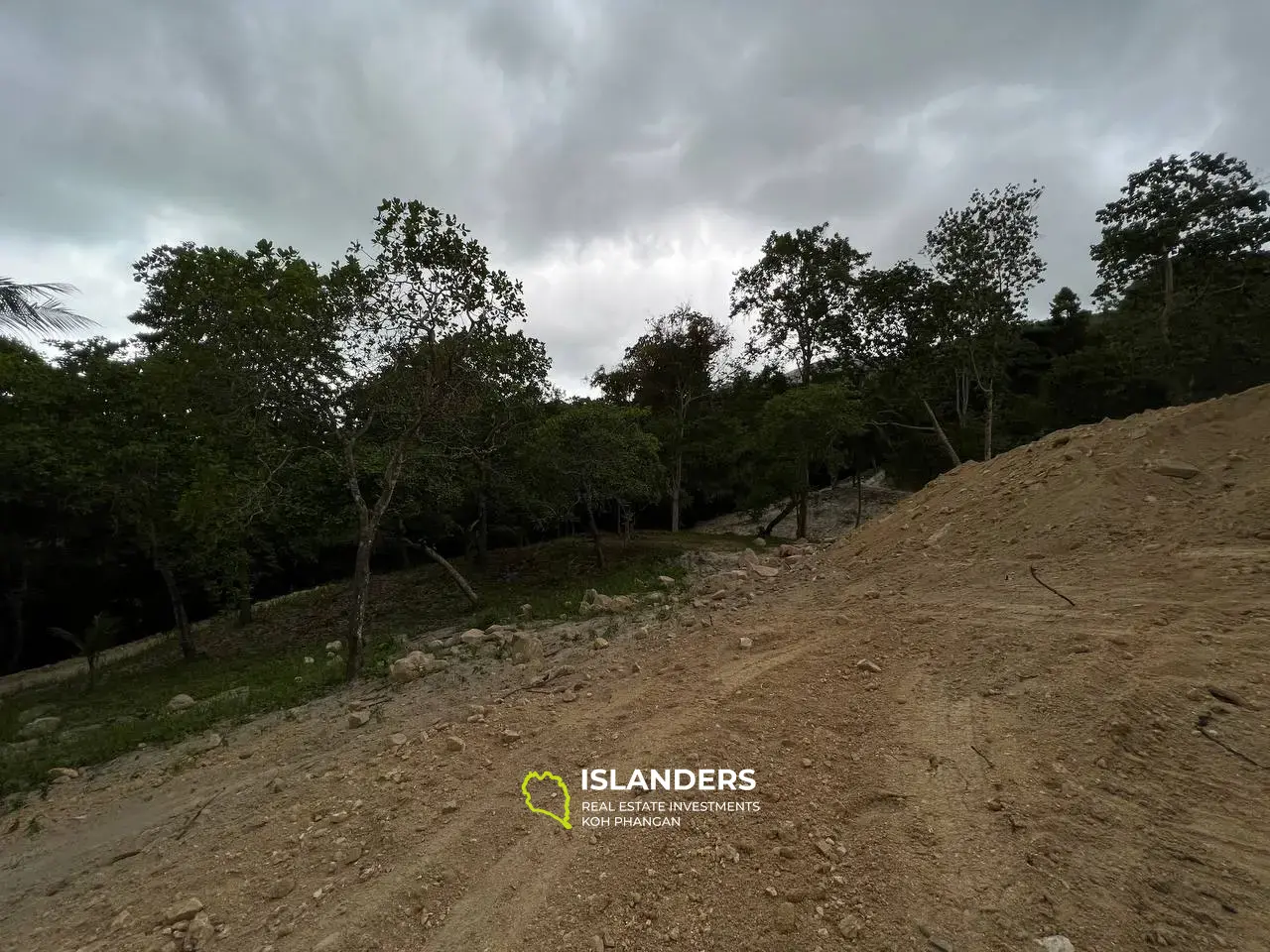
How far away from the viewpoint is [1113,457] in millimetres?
7254

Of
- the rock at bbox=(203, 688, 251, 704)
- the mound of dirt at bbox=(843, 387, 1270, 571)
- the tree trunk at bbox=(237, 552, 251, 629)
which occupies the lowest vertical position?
the rock at bbox=(203, 688, 251, 704)

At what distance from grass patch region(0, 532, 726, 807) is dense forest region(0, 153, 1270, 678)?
0.96 metres

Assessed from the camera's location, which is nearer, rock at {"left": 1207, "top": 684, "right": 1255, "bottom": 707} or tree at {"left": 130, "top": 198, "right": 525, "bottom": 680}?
rock at {"left": 1207, "top": 684, "right": 1255, "bottom": 707}

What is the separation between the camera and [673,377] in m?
24.7

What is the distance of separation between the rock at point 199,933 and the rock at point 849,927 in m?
2.92

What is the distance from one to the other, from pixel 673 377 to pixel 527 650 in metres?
18.8

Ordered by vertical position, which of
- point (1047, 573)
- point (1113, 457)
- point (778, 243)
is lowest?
point (1047, 573)

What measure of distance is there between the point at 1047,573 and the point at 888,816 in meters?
4.00

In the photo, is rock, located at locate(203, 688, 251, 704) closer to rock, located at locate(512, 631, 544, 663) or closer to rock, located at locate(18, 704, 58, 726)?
rock, located at locate(18, 704, 58, 726)

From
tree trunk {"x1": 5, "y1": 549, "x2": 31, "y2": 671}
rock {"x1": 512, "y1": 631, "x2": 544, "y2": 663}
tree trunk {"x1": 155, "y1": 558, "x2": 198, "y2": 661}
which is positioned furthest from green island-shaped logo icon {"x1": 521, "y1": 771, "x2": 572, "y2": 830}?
tree trunk {"x1": 5, "y1": 549, "x2": 31, "y2": 671}

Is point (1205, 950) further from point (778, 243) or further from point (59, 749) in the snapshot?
point (778, 243)

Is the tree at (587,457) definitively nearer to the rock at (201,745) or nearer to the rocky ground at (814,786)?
the rocky ground at (814,786)

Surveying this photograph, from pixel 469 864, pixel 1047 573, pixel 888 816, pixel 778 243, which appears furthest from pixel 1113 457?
pixel 778 243

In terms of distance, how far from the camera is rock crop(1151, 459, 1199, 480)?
6.58 meters
